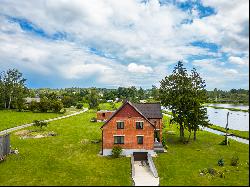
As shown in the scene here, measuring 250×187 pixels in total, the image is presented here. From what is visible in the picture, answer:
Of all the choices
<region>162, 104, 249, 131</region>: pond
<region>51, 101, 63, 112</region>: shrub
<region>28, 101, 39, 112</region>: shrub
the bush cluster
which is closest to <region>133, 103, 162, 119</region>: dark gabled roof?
<region>162, 104, 249, 131</region>: pond

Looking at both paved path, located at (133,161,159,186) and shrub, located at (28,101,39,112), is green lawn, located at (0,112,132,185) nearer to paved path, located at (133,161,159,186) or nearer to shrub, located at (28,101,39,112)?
paved path, located at (133,161,159,186)

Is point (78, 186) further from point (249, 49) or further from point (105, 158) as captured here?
point (249, 49)

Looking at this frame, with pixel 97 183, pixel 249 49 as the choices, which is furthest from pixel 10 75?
pixel 249 49

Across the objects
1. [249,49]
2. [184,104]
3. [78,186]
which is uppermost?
[249,49]

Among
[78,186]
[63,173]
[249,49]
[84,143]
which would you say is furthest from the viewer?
[84,143]

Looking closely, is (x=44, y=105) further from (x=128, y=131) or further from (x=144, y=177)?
(x=144, y=177)

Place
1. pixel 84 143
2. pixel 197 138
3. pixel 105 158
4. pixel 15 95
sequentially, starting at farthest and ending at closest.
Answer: pixel 15 95
pixel 197 138
pixel 84 143
pixel 105 158

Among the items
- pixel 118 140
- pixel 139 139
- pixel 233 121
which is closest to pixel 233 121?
pixel 233 121
